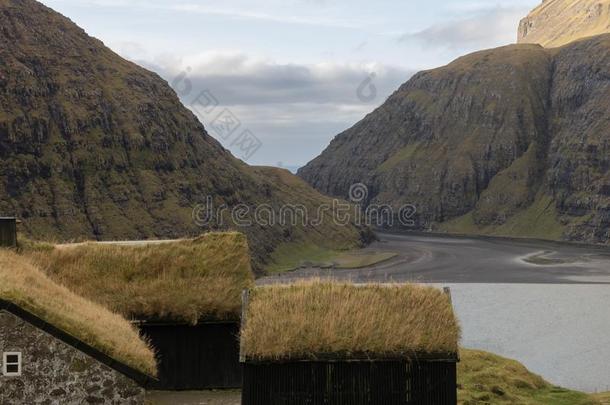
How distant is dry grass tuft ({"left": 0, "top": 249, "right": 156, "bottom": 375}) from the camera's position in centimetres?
2370

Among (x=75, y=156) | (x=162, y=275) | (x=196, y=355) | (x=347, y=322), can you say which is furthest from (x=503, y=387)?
(x=75, y=156)

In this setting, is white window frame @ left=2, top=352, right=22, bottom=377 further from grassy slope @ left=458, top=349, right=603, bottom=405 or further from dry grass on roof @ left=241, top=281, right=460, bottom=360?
grassy slope @ left=458, top=349, right=603, bottom=405

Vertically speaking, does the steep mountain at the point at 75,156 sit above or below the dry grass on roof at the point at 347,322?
above

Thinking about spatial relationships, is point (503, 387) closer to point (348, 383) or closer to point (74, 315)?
point (348, 383)

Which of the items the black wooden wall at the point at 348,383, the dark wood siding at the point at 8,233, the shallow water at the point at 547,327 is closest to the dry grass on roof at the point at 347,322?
the black wooden wall at the point at 348,383

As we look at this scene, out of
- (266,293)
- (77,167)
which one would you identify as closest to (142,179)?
(77,167)

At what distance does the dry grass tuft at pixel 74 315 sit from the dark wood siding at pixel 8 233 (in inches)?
130

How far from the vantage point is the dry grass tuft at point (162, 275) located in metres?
32.4

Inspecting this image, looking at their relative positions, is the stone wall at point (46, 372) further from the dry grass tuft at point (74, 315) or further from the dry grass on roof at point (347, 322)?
the dry grass on roof at point (347, 322)

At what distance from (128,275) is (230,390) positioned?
23.3ft

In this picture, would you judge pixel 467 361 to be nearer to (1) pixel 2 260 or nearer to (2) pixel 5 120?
(1) pixel 2 260

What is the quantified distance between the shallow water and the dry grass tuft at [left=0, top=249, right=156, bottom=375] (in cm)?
4473

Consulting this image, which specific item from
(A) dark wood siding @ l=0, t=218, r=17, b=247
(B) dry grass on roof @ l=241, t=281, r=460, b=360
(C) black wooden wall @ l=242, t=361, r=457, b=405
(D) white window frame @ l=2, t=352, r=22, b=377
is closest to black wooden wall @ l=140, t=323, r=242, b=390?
(B) dry grass on roof @ l=241, t=281, r=460, b=360

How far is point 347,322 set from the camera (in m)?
26.8
